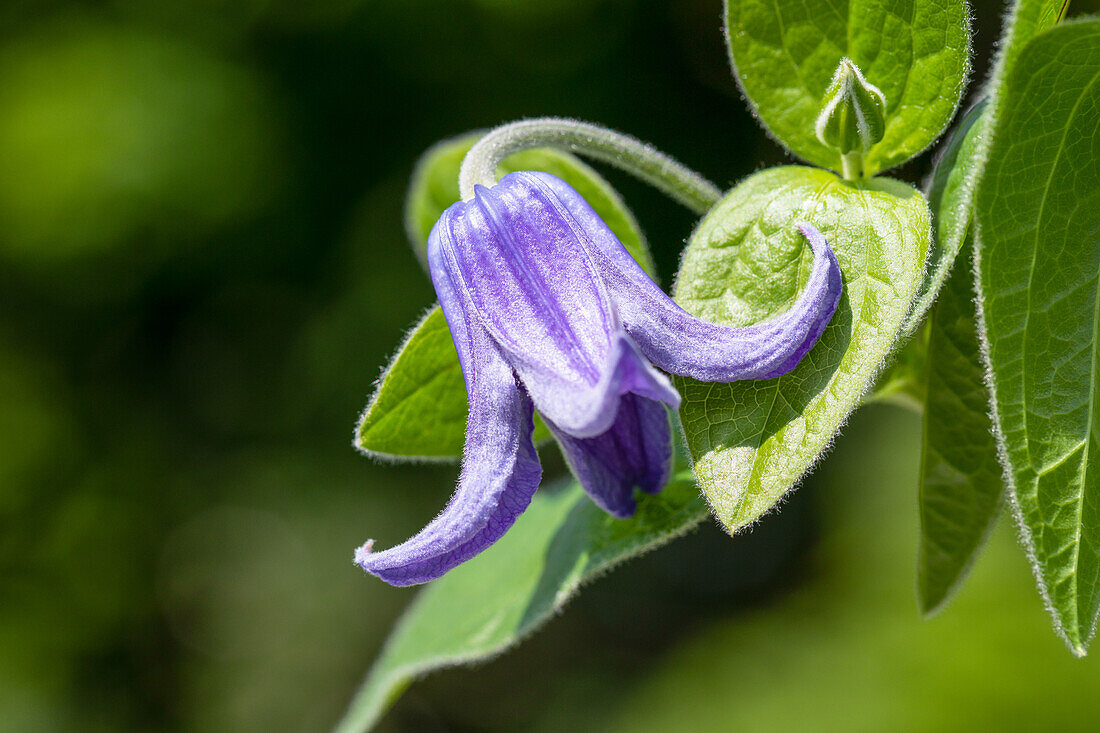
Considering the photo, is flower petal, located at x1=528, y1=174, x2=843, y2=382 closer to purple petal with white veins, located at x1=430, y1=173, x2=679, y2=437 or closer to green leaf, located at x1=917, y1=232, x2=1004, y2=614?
purple petal with white veins, located at x1=430, y1=173, x2=679, y2=437

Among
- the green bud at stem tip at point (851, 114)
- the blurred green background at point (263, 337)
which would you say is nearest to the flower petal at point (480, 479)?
the green bud at stem tip at point (851, 114)

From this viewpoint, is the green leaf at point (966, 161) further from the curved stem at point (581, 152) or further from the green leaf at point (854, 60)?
A: the curved stem at point (581, 152)

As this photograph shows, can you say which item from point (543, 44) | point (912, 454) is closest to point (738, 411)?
point (912, 454)

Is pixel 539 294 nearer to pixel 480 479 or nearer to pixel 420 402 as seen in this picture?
pixel 480 479

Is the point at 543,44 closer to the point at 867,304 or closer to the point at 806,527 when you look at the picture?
the point at 806,527

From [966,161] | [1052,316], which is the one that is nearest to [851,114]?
[966,161]

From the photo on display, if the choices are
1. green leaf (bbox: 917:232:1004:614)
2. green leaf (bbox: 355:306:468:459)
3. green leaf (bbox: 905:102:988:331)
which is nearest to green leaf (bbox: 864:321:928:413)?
green leaf (bbox: 917:232:1004:614)
